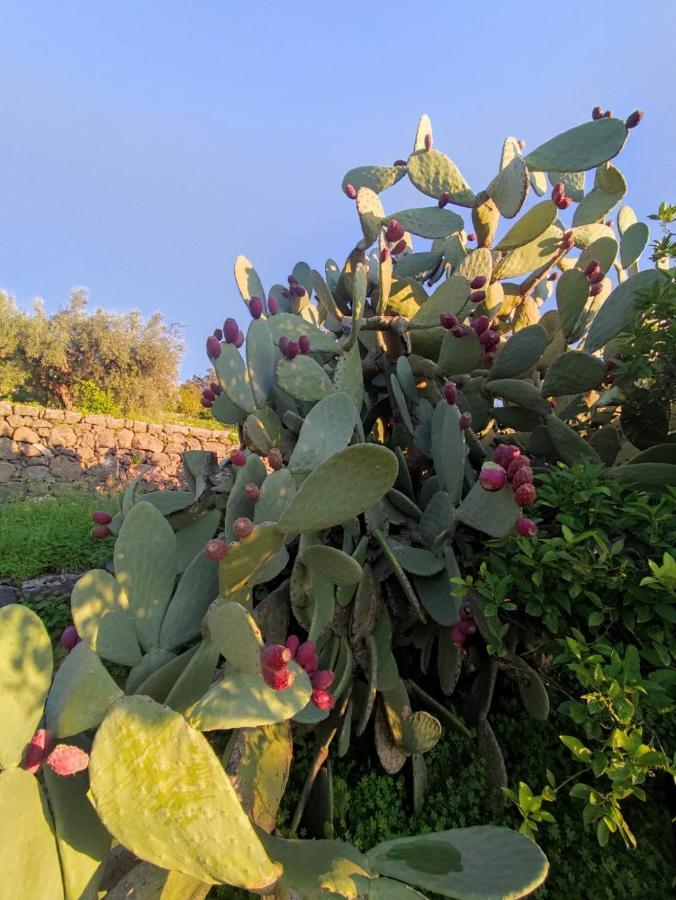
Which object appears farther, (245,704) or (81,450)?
(81,450)

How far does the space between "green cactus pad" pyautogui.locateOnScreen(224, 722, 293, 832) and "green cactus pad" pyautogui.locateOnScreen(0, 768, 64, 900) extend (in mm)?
426

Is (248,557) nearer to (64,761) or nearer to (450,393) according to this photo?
(64,761)

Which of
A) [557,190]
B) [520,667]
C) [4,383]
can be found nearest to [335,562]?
[520,667]

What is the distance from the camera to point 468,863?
1151 mm

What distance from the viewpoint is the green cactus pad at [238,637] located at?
3.64 ft

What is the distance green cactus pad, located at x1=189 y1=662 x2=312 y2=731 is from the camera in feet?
3.42

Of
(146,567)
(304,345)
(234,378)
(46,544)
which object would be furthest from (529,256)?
(46,544)

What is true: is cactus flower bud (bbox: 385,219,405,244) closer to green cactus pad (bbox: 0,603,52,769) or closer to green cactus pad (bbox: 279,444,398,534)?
green cactus pad (bbox: 279,444,398,534)

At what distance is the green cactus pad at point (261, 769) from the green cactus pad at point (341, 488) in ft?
1.90

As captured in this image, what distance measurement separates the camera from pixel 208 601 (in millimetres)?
1500

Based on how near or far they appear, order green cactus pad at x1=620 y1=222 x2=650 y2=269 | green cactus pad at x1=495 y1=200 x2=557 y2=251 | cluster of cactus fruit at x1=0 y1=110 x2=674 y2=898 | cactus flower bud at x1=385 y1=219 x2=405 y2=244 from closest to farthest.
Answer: cluster of cactus fruit at x1=0 y1=110 x2=674 y2=898 < green cactus pad at x1=495 y1=200 x2=557 y2=251 < cactus flower bud at x1=385 y1=219 x2=405 y2=244 < green cactus pad at x1=620 y1=222 x2=650 y2=269

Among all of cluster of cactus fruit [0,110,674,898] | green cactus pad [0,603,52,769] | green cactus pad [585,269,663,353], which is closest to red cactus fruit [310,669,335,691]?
cluster of cactus fruit [0,110,674,898]

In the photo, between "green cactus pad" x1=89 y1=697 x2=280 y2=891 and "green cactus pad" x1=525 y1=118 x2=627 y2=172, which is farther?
"green cactus pad" x1=525 y1=118 x2=627 y2=172

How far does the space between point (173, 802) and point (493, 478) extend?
105 cm
